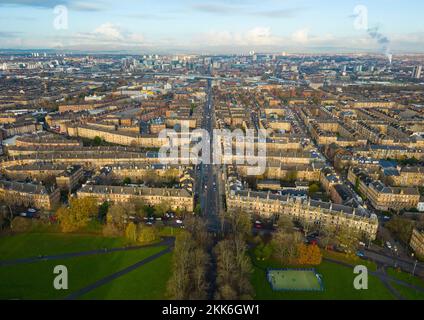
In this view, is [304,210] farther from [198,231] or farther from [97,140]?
[97,140]

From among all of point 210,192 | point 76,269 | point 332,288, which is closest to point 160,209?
point 210,192

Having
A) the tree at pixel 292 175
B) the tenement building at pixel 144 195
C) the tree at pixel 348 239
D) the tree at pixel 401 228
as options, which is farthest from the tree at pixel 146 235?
the tree at pixel 401 228

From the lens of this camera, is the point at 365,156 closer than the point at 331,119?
Yes

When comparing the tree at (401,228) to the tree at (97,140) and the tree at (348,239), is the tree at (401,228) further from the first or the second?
the tree at (97,140)

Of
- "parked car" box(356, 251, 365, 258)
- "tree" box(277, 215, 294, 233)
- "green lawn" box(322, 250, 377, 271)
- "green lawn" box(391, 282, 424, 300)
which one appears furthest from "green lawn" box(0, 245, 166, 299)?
"green lawn" box(391, 282, 424, 300)

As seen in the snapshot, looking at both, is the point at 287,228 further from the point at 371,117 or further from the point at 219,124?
the point at 371,117
